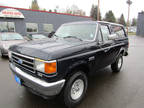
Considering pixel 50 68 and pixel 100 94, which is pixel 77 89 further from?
pixel 50 68

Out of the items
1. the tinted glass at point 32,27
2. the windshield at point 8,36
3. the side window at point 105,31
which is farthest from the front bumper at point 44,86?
the tinted glass at point 32,27

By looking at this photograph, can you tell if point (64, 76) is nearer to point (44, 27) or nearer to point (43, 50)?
point (43, 50)

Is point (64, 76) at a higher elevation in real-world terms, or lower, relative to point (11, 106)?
higher

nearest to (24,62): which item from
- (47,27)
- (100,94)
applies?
(100,94)

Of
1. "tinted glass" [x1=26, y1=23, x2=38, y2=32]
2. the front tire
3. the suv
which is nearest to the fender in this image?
the suv

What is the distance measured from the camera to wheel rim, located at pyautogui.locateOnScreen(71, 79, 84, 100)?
2.50 metres

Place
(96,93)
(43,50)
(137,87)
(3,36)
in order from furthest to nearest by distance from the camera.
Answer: (3,36) < (137,87) < (96,93) < (43,50)

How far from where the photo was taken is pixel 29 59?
2094 mm

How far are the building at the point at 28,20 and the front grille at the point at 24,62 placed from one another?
13490mm

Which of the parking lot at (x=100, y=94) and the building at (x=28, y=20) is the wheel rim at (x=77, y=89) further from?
the building at (x=28, y=20)

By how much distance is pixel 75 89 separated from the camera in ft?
8.39

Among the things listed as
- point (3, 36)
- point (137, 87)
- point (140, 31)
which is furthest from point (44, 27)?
point (140, 31)

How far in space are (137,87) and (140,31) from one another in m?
32.3

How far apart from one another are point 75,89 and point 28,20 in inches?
601
